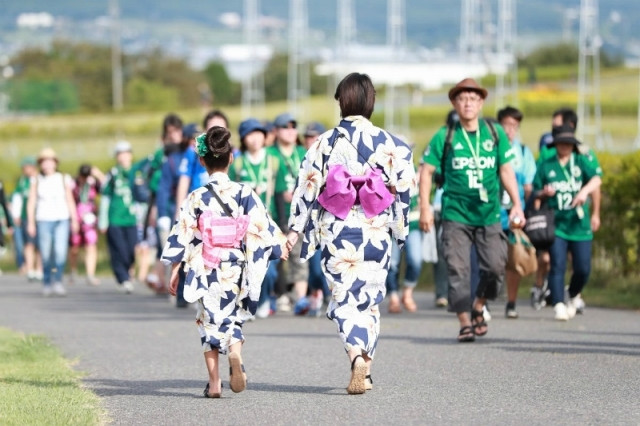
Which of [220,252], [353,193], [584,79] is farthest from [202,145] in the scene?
[584,79]

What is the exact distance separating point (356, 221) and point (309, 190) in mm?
358

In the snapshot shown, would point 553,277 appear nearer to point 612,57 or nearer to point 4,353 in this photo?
point 4,353

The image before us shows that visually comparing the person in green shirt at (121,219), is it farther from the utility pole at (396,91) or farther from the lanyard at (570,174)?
the utility pole at (396,91)

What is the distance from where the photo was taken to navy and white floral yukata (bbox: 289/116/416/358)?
30.4 ft

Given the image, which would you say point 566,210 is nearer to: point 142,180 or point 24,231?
point 142,180

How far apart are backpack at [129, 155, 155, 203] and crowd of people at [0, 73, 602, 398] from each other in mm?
26

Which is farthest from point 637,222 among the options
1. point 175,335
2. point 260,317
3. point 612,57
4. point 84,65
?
point 84,65

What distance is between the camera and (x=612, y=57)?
107375 millimetres

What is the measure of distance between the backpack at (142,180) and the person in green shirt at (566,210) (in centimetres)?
638

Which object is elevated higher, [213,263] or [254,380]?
[213,263]

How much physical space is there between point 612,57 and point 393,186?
331 feet

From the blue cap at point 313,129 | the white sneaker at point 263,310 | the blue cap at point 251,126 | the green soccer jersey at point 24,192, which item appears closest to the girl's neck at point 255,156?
the blue cap at point 251,126

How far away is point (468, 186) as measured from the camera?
39.9ft

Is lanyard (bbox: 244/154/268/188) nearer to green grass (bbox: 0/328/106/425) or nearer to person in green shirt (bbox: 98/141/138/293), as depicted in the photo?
green grass (bbox: 0/328/106/425)
